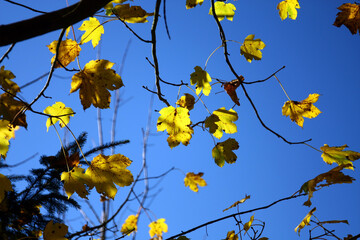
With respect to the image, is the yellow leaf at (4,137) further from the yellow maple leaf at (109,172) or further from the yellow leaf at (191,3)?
the yellow leaf at (191,3)

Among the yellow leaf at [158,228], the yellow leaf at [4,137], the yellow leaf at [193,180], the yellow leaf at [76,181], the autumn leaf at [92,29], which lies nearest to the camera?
the yellow leaf at [4,137]

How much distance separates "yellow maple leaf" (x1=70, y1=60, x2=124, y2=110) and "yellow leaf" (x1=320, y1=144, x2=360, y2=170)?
114cm

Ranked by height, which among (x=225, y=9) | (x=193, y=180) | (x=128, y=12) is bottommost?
(x=128, y=12)

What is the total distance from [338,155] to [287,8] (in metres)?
1.00

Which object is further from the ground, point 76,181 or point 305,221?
point 76,181

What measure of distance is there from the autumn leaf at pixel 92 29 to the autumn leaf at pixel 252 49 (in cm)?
79

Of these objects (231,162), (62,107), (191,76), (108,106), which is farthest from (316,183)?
(62,107)

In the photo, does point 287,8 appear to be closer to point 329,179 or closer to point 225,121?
point 225,121

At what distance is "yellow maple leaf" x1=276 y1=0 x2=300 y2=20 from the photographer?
197 cm

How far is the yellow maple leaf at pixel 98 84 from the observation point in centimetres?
139

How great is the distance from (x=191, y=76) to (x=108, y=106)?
51 centimetres

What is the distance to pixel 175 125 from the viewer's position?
158 cm

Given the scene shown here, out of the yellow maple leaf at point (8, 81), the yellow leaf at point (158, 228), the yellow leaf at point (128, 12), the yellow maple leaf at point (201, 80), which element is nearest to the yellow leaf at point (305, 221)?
the yellow maple leaf at point (201, 80)

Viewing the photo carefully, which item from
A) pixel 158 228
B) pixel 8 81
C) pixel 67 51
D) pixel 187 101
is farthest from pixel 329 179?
pixel 158 228
